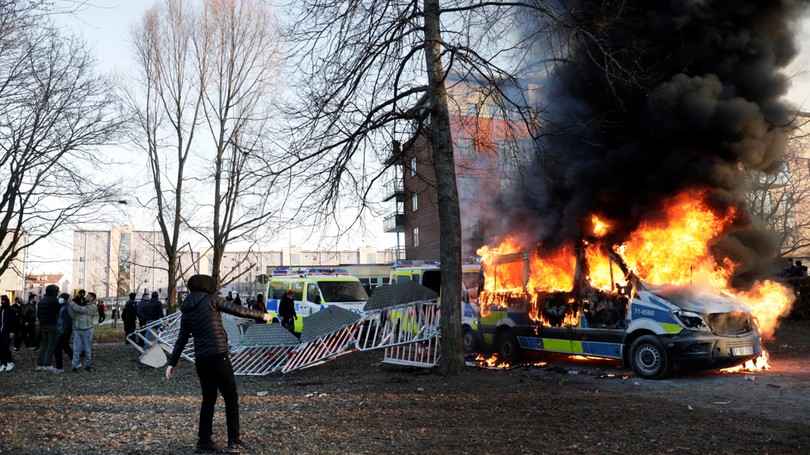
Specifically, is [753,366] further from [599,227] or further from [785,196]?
[785,196]

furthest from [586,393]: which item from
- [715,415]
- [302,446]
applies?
[302,446]

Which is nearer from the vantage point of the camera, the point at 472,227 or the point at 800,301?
the point at 800,301

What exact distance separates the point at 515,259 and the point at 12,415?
355 inches

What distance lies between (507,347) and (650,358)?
3291mm

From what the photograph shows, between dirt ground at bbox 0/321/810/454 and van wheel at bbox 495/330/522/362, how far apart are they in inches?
27.5

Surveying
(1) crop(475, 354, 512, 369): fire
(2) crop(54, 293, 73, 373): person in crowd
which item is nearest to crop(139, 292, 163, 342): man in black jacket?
(2) crop(54, 293, 73, 373): person in crowd

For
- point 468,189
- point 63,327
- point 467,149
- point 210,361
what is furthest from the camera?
point 468,189

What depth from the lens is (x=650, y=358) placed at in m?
8.71

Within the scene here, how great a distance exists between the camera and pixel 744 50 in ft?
34.1

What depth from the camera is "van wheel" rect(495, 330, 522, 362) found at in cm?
1121

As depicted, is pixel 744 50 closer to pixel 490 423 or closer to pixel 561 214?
pixel 561 214

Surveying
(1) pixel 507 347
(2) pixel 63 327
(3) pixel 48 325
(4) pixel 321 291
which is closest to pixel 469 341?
(1) pixel 507 347

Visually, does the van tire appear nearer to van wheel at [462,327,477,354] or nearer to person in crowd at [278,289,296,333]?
van wheel at [462,327,477,354]

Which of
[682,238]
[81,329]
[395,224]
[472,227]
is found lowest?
[81,329]
